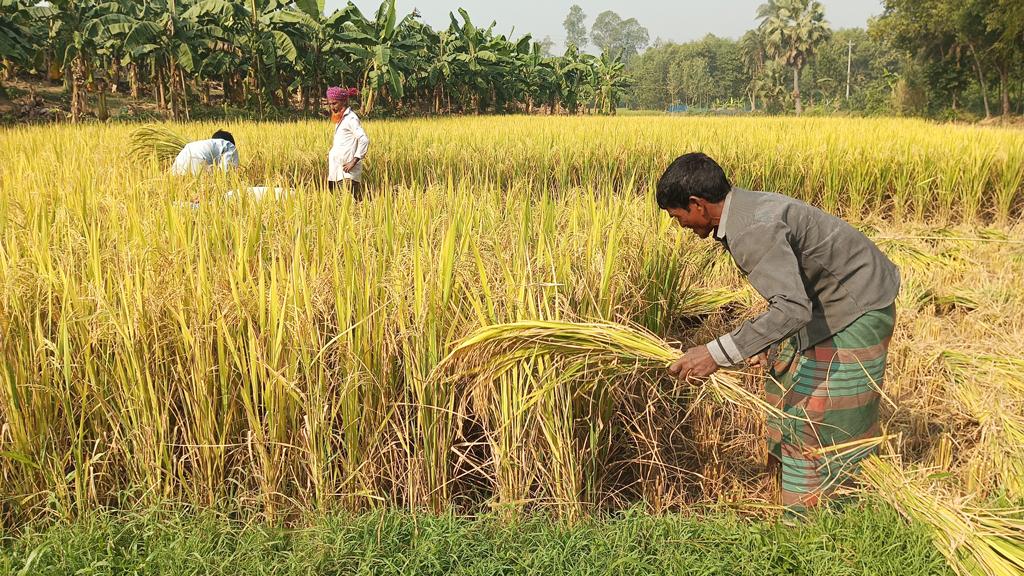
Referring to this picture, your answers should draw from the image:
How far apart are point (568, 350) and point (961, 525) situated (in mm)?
1103

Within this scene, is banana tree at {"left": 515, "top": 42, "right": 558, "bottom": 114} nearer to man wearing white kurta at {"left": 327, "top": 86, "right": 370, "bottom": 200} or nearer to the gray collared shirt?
man wearing white kurta at {"left": 327, "top": 86, "right": 370, "bottom": 200}

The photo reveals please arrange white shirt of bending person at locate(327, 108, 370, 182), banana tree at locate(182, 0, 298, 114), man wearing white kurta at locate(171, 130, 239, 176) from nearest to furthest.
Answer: man wearing white kurta at locate(171, 130, 239, 176)
white shirt of bending person at locate(327, 108, 370, 182)
banana tree at locate(182, 0, 298, 114)

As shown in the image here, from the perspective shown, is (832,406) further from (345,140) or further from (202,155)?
(202,155)

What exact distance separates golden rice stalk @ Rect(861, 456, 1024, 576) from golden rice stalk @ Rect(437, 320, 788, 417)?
42 centimetres

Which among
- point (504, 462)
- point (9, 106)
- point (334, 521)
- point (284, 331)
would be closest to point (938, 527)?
point (504, 462)

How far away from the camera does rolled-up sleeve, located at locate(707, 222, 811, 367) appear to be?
1.68 metres

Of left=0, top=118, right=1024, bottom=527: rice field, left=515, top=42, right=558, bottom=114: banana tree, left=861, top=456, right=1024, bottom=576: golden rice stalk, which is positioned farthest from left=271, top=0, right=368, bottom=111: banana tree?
left=861, top=456, right=1024, bottom=576: golden rice stalk

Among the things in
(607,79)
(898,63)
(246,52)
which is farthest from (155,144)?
(898,63)

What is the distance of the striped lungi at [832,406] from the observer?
1.93 metres

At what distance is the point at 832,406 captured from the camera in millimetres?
1963

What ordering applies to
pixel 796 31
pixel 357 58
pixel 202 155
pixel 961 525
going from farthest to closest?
1. pixel 796 31
2. pixel 357 58
3. pixel 202 155
4. pixel 961 525

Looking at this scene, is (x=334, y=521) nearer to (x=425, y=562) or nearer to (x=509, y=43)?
(x=425, y=562)

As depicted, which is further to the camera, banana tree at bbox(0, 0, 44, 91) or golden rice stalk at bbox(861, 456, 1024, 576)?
banana tree at bbox(0, 0, 44, 91)

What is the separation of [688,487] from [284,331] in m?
1.58
